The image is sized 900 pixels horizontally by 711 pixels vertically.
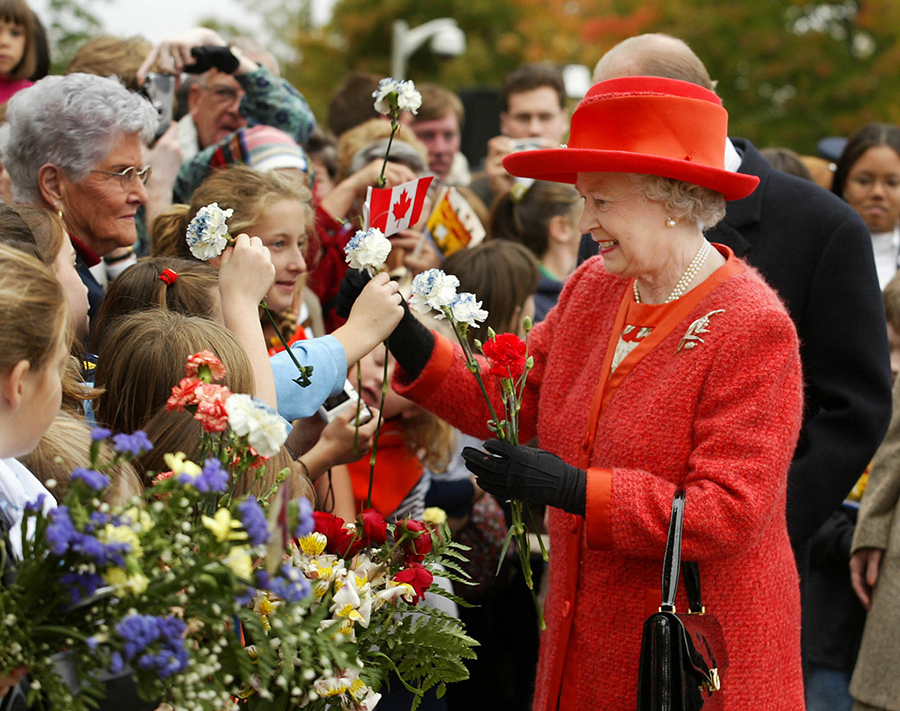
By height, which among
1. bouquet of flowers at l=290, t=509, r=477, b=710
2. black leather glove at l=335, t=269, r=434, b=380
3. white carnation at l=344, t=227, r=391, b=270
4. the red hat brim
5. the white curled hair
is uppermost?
the red hat brim

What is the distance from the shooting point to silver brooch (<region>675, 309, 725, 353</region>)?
2.46 metres

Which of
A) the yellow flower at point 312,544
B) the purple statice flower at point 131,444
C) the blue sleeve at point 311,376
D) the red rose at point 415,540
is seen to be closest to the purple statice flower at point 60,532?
the purple statice flower at point 131,444

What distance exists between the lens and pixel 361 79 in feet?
21.3

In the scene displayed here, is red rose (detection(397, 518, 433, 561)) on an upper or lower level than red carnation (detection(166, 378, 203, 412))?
lower

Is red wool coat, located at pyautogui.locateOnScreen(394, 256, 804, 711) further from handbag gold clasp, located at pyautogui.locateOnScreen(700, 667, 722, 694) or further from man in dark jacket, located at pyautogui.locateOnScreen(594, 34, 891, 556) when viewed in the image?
man in dark jacket, located at pyautogui.locateOnScreen(594, 34, 891, 556)

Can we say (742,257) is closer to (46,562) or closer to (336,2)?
(46,562)

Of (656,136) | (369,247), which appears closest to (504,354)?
(369,247)

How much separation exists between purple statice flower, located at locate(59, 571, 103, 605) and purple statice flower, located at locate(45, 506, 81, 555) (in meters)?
0.04

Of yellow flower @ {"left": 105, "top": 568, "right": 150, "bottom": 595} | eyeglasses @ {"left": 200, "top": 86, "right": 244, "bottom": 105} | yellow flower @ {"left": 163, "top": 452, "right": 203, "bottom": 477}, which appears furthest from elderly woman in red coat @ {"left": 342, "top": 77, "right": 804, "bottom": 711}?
eyeglasses @ {"left": 200, "top": 86, "right": 244, "bottom": 105}

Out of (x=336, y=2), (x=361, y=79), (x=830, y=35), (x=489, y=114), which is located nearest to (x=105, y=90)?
(x=361, y=79)

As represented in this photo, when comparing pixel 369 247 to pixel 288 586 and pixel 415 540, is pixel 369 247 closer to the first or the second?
pixel 415 540

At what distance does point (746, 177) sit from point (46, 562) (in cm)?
179

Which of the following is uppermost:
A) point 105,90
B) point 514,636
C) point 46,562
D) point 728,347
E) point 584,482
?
point 105,90

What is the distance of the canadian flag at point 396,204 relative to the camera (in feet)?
8.60
